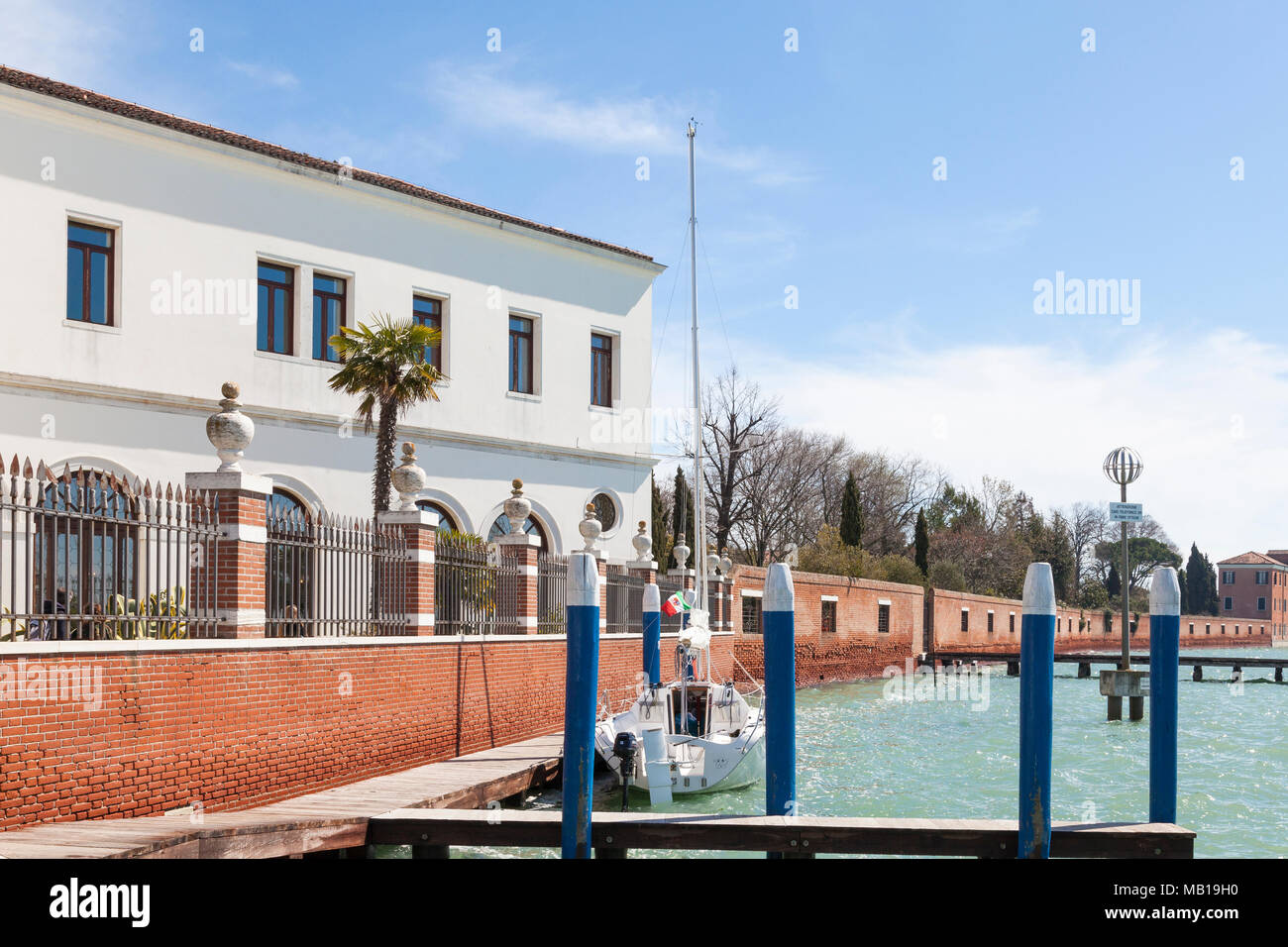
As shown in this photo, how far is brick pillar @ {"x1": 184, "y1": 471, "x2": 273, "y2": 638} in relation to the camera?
10.9 m

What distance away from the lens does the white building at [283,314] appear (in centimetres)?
1867

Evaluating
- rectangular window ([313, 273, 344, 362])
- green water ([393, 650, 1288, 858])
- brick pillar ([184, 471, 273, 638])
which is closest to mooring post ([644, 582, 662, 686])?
green water ([393, 650, 1288, 858])

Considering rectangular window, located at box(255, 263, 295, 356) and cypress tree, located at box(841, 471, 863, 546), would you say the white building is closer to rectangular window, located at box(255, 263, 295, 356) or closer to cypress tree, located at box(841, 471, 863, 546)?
rectangular window, located at box(255, 263, 295, 356)

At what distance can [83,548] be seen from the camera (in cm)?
933

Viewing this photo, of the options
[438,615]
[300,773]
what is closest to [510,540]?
[438,615]

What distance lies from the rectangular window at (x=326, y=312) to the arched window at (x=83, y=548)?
1295 centimetres

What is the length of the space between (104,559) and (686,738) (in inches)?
332

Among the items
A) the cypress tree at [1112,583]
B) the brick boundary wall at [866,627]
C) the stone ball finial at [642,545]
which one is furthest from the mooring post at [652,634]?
the cypress tree at [1112,583]

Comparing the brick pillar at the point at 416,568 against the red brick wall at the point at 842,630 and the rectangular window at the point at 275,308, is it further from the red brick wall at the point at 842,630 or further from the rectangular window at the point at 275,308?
the red brick wall at the point at 842,630

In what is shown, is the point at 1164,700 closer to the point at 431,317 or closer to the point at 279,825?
the point at 279,825

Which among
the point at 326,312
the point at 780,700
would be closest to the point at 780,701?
the point at 780,700
